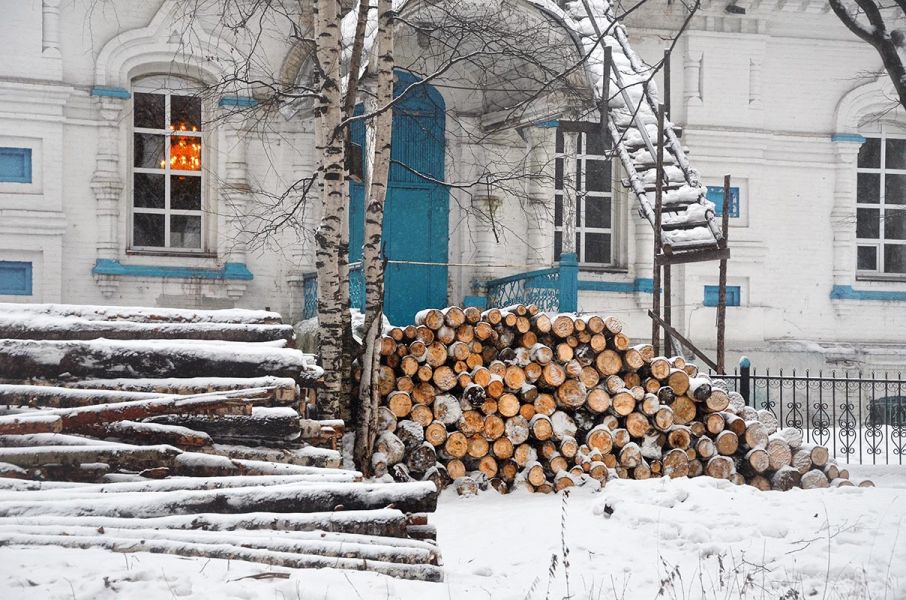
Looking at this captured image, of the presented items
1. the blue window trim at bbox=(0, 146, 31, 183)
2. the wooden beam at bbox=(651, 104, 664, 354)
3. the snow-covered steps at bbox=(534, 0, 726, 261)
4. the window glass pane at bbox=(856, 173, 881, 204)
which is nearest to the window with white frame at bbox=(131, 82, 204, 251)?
the blue window trim at bbox=(0, 146, 31, 183)

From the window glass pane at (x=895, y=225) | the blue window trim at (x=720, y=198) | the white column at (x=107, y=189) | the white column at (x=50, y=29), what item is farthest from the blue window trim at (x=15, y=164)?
the window glass pane at (x=895, y=225)

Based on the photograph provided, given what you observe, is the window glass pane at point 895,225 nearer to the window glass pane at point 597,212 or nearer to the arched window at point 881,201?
the arched window at point 881,201

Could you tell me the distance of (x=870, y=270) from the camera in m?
13.7

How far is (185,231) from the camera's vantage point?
38.4ft

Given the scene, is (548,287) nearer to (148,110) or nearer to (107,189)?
(107,189)

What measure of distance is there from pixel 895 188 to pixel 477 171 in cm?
615

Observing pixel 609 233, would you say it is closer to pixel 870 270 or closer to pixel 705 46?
pixel 705 46

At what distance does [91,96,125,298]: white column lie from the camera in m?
11.1

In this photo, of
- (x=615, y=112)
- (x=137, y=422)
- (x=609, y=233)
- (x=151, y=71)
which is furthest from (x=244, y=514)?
(x=609, y=233)

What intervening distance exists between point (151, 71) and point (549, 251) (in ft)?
16.8

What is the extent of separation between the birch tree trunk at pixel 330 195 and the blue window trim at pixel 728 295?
667 centimetres

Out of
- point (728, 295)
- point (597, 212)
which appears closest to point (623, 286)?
point (597, 212)

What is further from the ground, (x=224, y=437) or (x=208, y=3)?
(x=208, y=3)

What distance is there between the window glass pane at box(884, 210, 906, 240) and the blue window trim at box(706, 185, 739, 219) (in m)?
2.43
